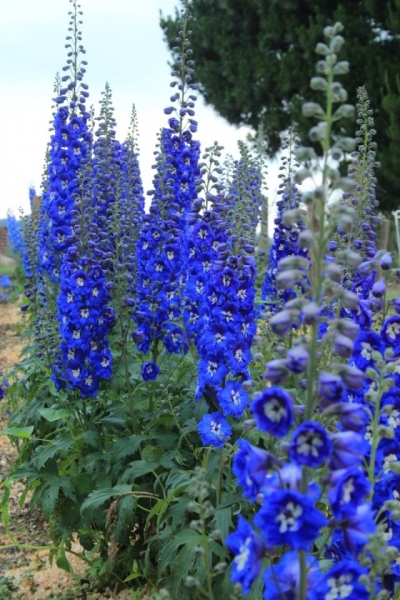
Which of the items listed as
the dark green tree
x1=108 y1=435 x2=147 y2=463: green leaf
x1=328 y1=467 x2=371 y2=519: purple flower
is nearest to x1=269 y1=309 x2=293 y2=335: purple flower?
x1=328 y1=467 x2=371 y2=519: purple flower

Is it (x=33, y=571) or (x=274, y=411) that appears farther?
(x=33, y=571)

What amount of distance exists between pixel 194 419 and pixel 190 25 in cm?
1739

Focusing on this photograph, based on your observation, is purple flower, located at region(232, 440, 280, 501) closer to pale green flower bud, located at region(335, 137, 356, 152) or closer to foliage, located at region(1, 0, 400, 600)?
foliage, located at region(1, 0, 400, 600)

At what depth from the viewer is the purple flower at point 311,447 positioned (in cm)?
170

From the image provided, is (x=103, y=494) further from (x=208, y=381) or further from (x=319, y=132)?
(x=319, y=132)

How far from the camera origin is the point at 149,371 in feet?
13.2

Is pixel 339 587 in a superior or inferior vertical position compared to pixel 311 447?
inferior

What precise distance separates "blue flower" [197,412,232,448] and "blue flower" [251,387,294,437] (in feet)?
4.35

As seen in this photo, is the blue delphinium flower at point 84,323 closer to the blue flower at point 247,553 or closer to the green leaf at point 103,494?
the green leaf at point 103,494

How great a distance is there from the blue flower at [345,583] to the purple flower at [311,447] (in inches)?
10.7

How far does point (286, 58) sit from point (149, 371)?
47.5 feet

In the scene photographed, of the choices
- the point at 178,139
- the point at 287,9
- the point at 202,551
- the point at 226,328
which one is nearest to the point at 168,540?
the point at 226,328

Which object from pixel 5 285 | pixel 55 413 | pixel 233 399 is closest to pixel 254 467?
pixel 233 399

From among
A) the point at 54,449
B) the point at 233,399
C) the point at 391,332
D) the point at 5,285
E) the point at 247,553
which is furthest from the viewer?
the point at 5,285
